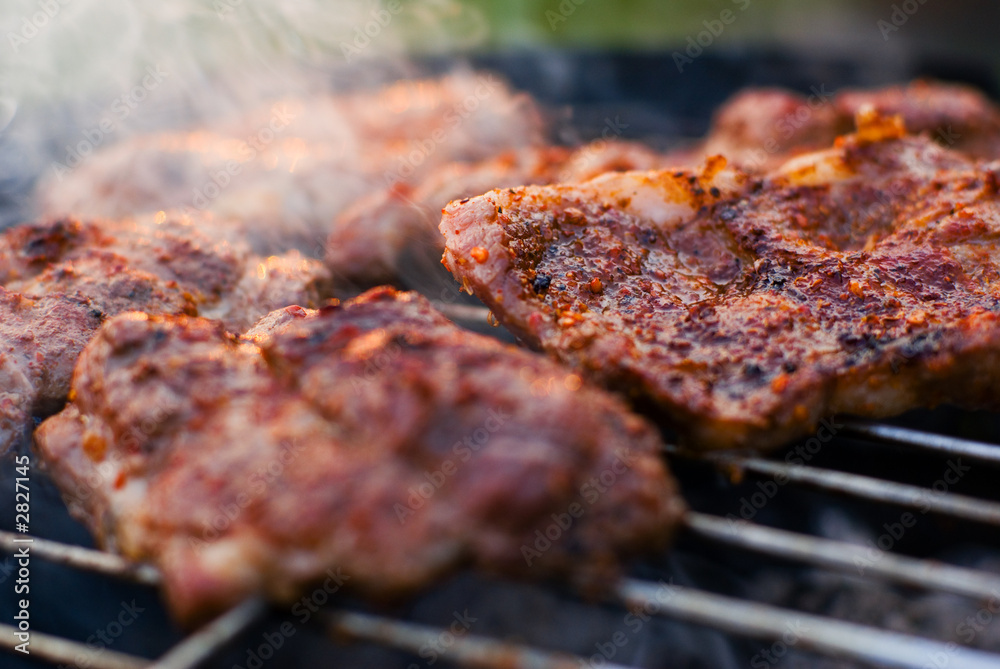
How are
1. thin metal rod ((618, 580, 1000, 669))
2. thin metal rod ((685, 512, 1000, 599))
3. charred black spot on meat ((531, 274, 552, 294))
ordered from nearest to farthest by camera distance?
thin metal rod ((618, 580, 1000, 669))
thin metal rod ((685, 512, 1000, 599))
charred black spot on meat ((531, 274, 552, 294))

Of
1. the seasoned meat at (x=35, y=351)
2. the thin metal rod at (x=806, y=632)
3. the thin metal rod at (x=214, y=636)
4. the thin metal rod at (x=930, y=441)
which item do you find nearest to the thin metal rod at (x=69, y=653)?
the thin metal rod at (x=214, y=636)

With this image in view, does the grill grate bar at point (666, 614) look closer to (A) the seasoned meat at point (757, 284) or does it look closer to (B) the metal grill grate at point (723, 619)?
(B) the metal grill grate at point (723, 619)

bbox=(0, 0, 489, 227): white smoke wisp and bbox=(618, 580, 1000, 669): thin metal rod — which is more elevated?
bbox=(0, 0, 489, 227): white smoke wisp

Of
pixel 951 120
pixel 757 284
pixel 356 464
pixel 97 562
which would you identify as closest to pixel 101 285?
pixel 97 562

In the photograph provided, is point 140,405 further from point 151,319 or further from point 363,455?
point 363,455

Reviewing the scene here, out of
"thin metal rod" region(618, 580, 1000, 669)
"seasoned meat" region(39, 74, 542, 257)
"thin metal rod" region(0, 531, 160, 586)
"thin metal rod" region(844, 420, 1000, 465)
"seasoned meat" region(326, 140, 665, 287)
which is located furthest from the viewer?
"seasoned meat" region(39, 74, 542, 257)

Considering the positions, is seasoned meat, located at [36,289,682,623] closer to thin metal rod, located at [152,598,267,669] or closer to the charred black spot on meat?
thin metal rod, located at [152,598,267,669]

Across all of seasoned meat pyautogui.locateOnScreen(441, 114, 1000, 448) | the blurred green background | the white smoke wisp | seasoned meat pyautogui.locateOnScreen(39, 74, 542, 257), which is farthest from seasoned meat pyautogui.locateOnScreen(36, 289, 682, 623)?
the blurred green background
